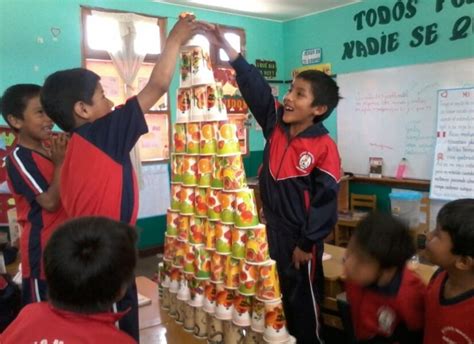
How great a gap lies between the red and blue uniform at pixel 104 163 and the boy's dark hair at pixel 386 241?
2.52 feet

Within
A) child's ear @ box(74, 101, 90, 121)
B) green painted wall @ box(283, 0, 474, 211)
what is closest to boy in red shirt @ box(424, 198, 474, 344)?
child's ear @ box(74, 101, 90, 121)

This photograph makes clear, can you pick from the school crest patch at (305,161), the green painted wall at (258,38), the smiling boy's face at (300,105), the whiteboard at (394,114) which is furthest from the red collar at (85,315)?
the whiteboard at (394,114)

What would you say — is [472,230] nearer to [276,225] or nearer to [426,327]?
[426,327]

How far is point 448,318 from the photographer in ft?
3.95

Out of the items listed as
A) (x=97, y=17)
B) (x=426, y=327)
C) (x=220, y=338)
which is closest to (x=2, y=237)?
(x=220, y=338)

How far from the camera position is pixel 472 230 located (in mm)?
1202

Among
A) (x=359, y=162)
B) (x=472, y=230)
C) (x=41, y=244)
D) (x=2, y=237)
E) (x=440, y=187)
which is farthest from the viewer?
(x=359, y=162)

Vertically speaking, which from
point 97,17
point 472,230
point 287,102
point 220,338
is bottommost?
point 220,338

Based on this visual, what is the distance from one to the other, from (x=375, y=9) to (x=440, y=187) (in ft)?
6.96

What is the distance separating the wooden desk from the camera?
197 cm

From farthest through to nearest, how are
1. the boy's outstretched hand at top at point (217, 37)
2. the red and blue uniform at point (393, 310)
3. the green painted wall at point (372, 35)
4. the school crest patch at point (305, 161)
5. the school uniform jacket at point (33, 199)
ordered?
the green painted wall at point (372, 35), the school crest patch at point (305, 161), the boy's outstretched hand at top at point (217, 37), the school uniform jacket at point (33, 199), the red and blue uniform at point (393, 310)

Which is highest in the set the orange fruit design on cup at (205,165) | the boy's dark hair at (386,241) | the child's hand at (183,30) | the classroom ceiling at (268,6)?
the classroom ceiling at (268,6)

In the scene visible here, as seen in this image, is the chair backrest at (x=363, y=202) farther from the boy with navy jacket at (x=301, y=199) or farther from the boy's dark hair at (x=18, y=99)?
the boy's dark hair at (x=18, y=99)

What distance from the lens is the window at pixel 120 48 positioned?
181 inches
